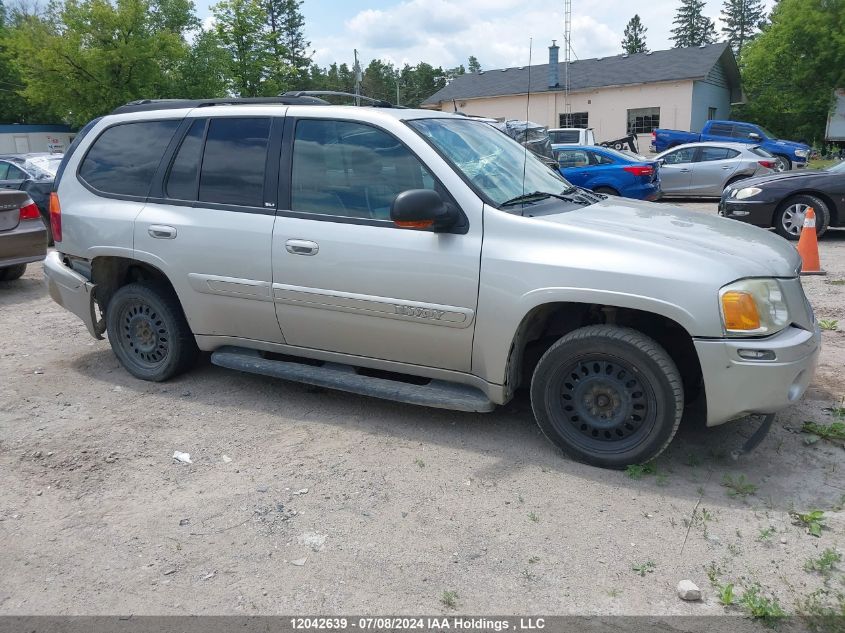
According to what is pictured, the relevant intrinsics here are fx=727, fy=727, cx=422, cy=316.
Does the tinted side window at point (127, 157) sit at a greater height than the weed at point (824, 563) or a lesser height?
greater

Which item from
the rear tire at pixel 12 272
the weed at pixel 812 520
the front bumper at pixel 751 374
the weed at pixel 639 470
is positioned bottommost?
the weed at pixel 812 520

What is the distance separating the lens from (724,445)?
408 cm

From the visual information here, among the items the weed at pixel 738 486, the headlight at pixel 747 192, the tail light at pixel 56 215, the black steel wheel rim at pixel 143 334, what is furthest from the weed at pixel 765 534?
the headlight at pixel 747 192

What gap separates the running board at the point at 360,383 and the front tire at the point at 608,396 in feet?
1.29

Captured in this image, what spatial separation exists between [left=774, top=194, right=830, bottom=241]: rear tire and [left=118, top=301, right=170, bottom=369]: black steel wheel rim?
28.8 feet

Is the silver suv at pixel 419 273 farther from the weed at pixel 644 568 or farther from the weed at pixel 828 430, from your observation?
the weed at pixel 644 568

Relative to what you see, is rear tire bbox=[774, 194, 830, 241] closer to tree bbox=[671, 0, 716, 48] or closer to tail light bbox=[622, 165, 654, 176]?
tail light bbox=[622, 165, 654, 176]

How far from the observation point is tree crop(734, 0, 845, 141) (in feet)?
123

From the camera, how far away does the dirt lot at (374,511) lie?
9.54 feet

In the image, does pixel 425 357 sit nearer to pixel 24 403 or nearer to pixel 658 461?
pixel 658 461

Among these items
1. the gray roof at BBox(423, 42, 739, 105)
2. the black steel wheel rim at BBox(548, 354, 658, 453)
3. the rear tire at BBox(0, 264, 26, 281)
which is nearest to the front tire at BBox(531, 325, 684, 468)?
the black steel wheel rim at BBox(548, 354, 658, 453)

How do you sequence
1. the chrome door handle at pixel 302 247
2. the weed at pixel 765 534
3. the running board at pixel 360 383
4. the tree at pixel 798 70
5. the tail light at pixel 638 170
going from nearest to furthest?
the weed at pixel 765 534 → the running board at pixel 360 383 → the chrome door handle at pixel 302 247 → the tail light at pixel 638 170 → the tree at pixel 798 70

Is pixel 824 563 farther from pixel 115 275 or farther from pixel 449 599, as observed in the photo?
pixel 115 275

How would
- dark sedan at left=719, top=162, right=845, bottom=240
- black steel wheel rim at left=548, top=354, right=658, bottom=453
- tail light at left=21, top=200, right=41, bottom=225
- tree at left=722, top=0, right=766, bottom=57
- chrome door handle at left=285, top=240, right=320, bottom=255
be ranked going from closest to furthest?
black steel wheel rim at left=548, top=354, right=658, bottom=453, chrome door handle at left=285, top=240, right=320, bottom=255, tail light at left=21, top=200, right=41, bottom=225, dark sedan at left=719, top=162, right=845, bottom=240, tree at left=722, top=0, right=766, bottom=57
